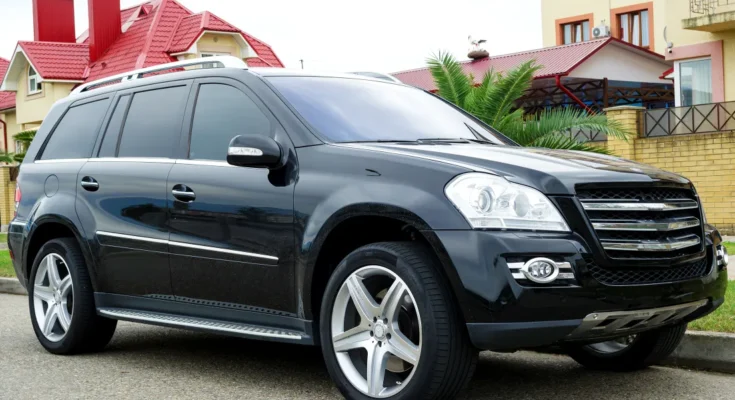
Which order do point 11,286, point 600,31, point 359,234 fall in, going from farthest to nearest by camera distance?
point 600,31
point 11,286
point 359,234

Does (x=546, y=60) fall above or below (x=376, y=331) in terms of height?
above

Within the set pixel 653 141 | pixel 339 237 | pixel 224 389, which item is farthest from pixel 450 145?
pixel 653 141

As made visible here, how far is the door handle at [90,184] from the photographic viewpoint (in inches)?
262

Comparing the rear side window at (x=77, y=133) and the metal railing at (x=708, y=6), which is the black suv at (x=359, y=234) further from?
the metal railing at (x=708, y=6)

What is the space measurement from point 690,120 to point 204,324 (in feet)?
53.4

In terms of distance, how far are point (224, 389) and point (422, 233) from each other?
1706mm

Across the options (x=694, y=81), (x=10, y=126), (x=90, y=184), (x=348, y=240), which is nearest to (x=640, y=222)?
(x=348, y=240)

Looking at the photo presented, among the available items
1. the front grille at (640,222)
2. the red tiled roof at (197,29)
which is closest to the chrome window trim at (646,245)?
the front grille at (640,222)

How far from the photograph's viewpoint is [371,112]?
19.3 ft

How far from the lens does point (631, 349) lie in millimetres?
5898

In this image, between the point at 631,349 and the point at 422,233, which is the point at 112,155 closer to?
the point at 422,233

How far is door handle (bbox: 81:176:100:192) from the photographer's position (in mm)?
6652

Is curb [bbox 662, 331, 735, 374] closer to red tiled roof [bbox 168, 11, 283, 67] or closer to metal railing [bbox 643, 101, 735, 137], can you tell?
metal railing [bbox 643, 101, 735, 137]

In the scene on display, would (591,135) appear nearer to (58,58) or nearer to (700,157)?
(700,157)
